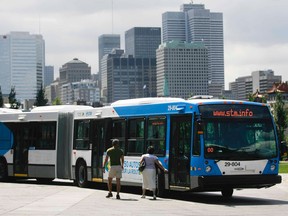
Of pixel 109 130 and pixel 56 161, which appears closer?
pixel 109 130

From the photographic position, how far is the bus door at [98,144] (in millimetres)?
26703

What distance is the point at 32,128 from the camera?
3136 cm

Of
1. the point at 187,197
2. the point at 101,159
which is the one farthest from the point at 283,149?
the point at 101,159

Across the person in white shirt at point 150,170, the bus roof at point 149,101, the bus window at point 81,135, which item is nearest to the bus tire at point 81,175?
the bus window at point 81,135

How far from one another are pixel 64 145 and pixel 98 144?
2972 millimetres

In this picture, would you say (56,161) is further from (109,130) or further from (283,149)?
(283,149)

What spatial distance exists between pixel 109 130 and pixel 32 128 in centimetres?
603

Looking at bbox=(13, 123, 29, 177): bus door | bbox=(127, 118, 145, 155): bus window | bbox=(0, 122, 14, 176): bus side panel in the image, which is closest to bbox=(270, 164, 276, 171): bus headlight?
bbox=(127, 118, 145, 155): bus window

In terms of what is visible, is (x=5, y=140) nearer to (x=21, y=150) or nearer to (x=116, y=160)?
(x=21, y=150)

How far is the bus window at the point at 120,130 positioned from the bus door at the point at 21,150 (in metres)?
6.55

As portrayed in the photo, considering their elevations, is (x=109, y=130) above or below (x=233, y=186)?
above

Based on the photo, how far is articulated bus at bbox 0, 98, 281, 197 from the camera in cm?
2080

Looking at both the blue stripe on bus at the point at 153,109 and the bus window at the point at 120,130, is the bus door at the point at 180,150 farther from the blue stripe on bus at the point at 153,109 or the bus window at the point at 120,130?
the bus window at the point at 120,130

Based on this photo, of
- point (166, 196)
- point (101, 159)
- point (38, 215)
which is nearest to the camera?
point (38, 215)
